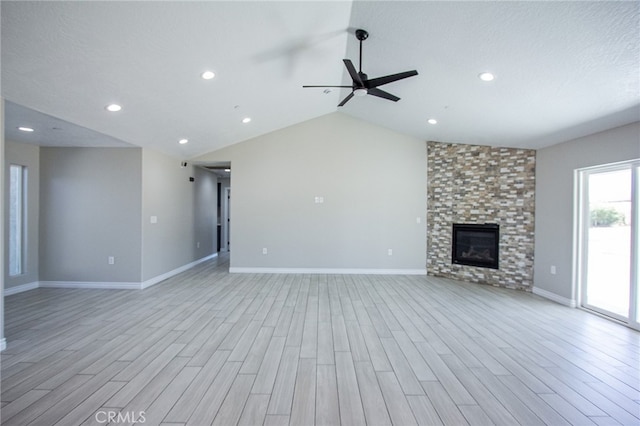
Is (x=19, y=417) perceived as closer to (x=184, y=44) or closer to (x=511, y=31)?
(x=184, y=44)

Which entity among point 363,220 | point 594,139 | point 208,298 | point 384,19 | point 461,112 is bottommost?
point 208,298

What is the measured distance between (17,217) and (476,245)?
801 cm

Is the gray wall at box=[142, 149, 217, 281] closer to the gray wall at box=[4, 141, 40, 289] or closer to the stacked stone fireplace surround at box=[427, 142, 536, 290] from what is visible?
the gray wall at box=[4, 141, 40, 289]

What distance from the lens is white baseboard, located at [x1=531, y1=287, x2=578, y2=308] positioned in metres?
4.17

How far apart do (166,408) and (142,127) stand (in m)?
3.72

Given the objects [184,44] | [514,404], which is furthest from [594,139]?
[184,44]

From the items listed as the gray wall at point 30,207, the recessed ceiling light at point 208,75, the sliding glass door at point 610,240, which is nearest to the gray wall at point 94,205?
the gray wall at point 30,207

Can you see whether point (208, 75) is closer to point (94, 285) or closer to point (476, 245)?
point (94, 285)

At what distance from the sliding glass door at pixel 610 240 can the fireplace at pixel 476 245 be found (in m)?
1.31

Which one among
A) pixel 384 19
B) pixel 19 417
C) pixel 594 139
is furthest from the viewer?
pixel 594 139

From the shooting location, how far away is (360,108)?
5.58 meters

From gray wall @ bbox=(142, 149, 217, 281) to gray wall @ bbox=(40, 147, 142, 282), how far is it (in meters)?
0.17

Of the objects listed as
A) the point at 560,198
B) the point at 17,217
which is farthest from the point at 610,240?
the point at 17,217

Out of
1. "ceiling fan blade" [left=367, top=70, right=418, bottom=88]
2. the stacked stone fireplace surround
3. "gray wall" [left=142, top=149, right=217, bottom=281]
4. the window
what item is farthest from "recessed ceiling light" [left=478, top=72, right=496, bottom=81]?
the window
